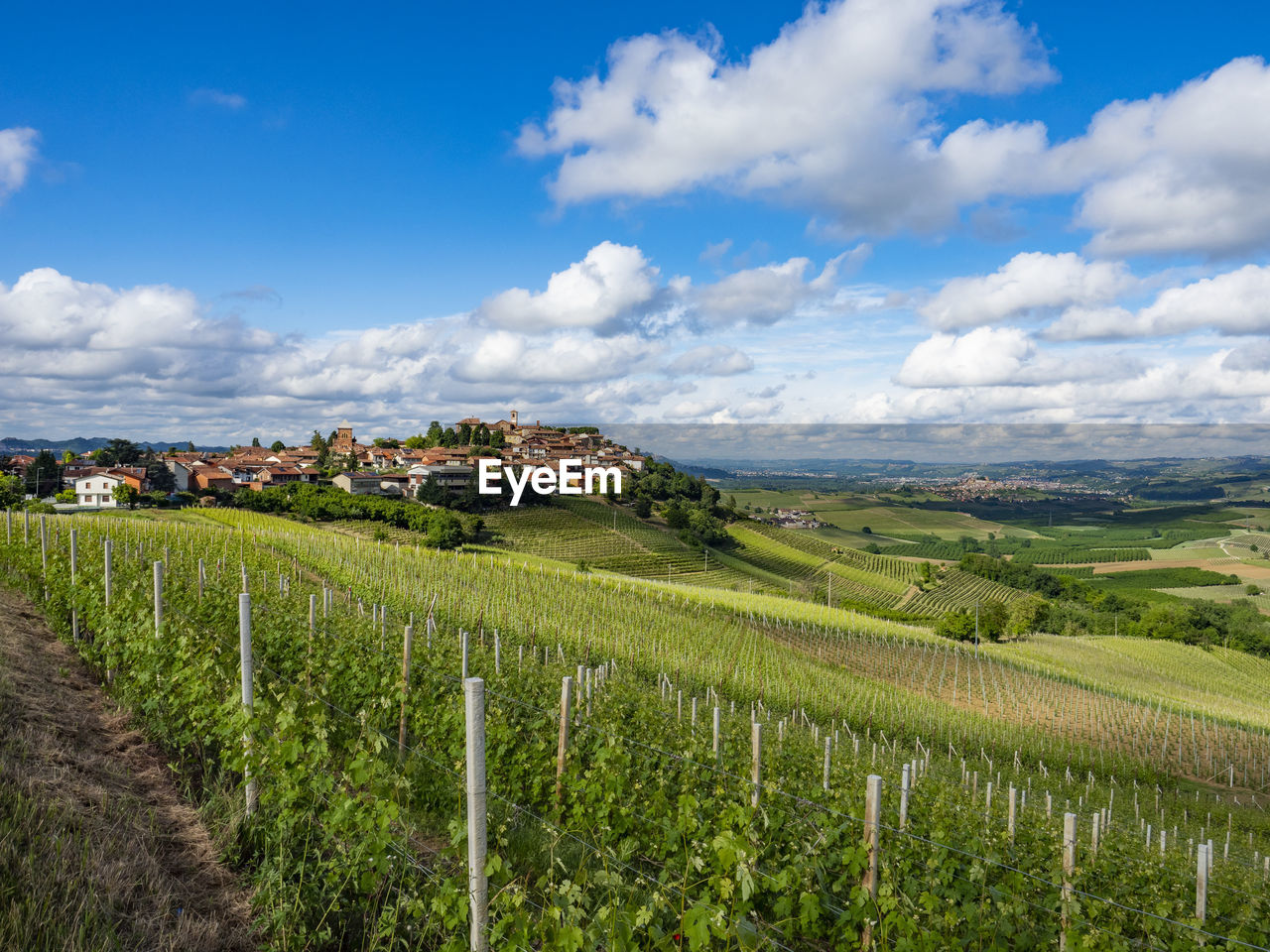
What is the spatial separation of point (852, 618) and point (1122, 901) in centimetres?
3299

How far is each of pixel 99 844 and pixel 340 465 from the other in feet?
350

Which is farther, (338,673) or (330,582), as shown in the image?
(330,582)

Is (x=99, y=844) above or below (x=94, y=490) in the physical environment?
above

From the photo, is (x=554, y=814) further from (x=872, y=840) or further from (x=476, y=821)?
(x=872, y=840)

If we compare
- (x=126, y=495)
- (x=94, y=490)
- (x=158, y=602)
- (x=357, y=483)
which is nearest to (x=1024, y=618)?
(x=158, y=602)

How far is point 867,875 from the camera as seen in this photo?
344 cm

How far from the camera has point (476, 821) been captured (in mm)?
2846

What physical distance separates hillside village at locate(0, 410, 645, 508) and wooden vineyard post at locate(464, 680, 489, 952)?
71.3 meters

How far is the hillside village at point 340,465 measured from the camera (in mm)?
67062

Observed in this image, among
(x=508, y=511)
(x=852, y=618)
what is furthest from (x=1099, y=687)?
(x=508, y=511)

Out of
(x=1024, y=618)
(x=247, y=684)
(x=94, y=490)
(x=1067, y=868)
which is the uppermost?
(x=247, y=684)

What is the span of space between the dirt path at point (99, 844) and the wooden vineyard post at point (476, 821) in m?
1.09

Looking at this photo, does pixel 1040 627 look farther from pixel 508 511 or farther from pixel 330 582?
pixel 330 582

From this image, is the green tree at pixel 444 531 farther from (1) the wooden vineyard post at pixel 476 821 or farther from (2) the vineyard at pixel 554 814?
(1) the wooden vineyard post at pixel 476 821
